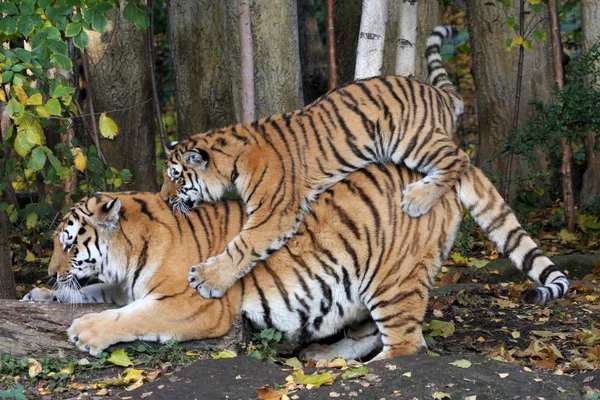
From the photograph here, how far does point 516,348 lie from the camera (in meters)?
5.92

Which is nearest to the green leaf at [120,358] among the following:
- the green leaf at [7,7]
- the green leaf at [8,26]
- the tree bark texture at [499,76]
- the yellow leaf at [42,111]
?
the yellow leaf at [42,111]

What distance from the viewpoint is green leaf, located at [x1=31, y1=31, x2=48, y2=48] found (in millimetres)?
5102

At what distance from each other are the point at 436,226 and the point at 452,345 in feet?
2.93

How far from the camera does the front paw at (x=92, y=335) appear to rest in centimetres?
518

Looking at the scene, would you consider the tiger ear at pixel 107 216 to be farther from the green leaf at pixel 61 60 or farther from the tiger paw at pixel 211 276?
the green leaf at pixel 61 60

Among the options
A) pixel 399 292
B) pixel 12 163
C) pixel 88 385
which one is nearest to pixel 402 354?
pixel 399 292

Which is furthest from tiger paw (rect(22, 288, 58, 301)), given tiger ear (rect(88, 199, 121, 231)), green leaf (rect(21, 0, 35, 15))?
green leaf (rect(21, 0, 35, 15))

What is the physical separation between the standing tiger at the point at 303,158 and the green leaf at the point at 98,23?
2.82 ft

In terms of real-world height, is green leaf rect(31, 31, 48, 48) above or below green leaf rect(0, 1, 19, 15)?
below

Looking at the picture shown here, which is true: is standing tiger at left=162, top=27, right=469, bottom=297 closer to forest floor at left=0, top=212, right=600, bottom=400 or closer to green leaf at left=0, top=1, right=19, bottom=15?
forest floor at left=0, top=212, right=600, bottom=400

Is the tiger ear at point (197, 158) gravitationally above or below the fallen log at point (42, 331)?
above

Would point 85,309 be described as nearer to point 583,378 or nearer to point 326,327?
point 326,327

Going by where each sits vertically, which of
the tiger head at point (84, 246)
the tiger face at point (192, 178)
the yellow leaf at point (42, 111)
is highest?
the yellow leaf at point (42, 111)

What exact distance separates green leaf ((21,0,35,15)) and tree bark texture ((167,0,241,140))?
3.65 metres
